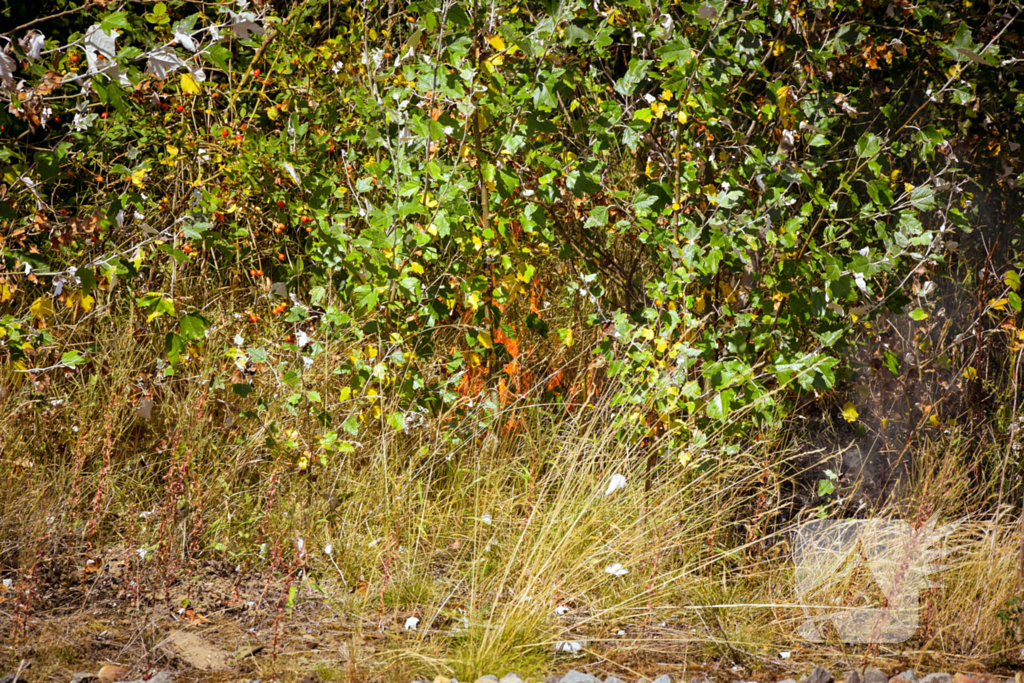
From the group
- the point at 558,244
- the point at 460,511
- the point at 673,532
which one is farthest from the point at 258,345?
the point at 673,532

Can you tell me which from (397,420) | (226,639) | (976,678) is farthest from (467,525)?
(976,678)

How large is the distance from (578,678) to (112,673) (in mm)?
1108

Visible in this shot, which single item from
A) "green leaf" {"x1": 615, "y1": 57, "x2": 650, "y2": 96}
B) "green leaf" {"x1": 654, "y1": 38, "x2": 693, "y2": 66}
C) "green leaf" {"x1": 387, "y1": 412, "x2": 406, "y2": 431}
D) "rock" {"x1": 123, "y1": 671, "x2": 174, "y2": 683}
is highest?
"green leaf" {"x1": 654, "y1": 38, "x2": 693, "y2": 66}

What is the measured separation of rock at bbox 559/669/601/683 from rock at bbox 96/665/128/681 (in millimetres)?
1050

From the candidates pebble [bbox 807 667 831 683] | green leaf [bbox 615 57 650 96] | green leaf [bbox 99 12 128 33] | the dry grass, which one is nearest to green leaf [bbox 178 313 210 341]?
the dry grass

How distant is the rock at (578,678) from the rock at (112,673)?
1.05 meters

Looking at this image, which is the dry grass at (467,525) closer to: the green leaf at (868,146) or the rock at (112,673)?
the rock at (112,673)

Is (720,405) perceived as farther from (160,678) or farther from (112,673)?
(112,673)

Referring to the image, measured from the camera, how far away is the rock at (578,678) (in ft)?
6.34

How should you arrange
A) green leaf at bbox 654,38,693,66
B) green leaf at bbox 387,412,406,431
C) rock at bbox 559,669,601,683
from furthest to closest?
green leaf at bbox 387,412,406,431
green leaf at bbox 654,38,693,66
rock at bbox 559,669,601,683

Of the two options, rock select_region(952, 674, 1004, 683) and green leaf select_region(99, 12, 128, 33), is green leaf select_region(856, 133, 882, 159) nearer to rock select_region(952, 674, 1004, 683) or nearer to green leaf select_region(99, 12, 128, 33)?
rock select_region(952, 674, 1004, 683)

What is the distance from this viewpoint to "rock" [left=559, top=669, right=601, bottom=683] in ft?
6.34

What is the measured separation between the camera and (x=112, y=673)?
1.98 metres

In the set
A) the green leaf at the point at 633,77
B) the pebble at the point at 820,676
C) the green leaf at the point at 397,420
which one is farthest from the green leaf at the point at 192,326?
the pebble at the point at 820,676
